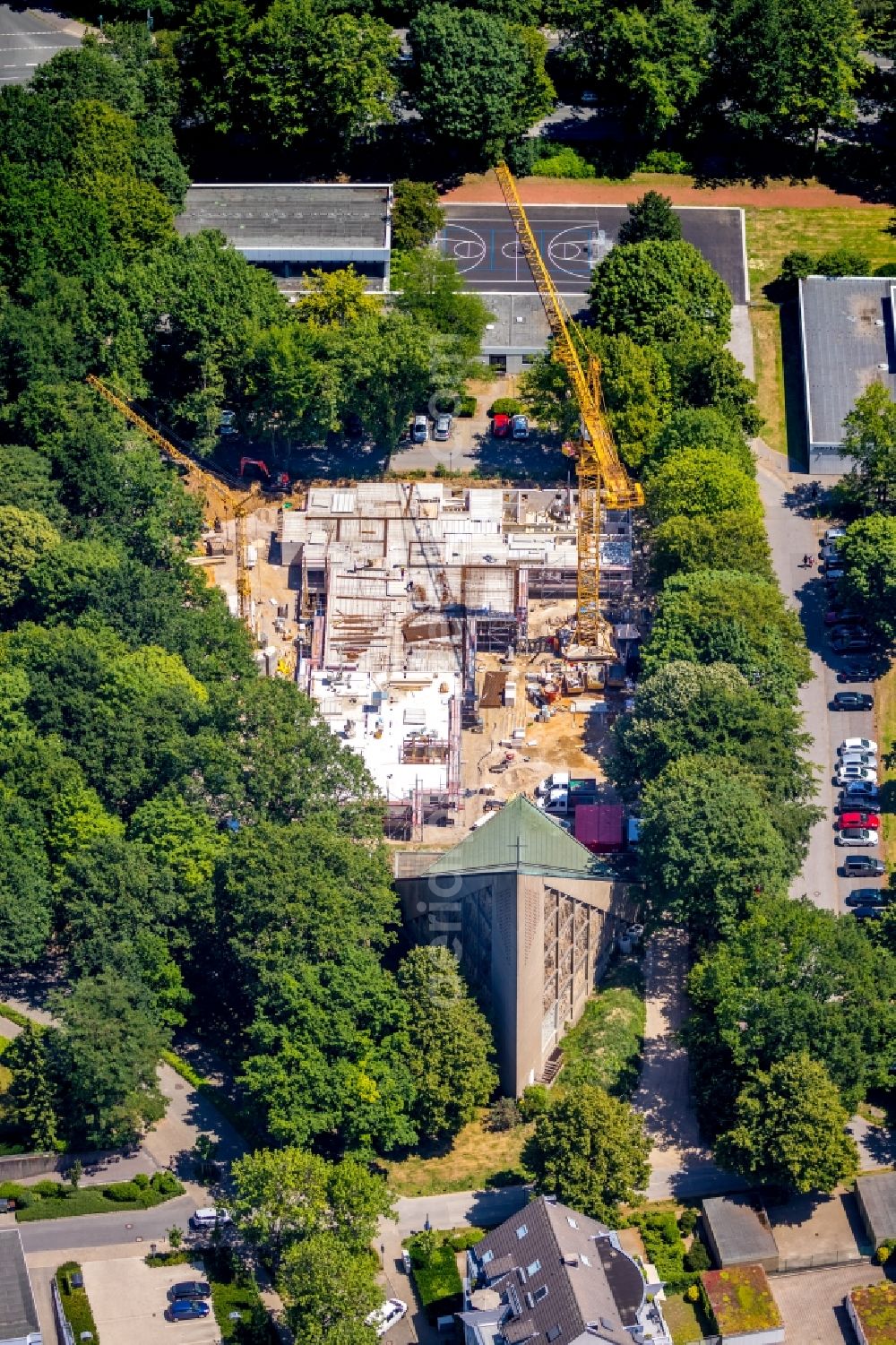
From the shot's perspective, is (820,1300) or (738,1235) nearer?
(820,1300)

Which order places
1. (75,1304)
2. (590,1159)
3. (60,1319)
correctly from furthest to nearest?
1. (590,1159)
2. (75,1304)
3. (60,1319)

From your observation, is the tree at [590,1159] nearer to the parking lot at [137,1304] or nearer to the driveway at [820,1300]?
the driveway at [820,1300]

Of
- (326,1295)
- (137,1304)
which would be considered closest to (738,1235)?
(326,1295)

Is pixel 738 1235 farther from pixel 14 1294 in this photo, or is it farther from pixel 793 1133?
pixel 14 1294

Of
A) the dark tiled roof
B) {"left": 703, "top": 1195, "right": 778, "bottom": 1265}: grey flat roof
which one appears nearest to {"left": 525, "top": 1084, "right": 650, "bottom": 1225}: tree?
the dark tiled roof

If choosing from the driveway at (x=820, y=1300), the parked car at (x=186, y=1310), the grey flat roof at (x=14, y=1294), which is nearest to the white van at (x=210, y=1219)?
the parked car at (x=186, y=1310)

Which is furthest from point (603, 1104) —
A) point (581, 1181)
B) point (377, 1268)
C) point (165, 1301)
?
point (165, 1301)

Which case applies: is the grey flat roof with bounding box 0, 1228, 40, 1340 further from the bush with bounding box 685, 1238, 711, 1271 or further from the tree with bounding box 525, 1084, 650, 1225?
the bush with bounding box 685, 1238, 711, 1271
